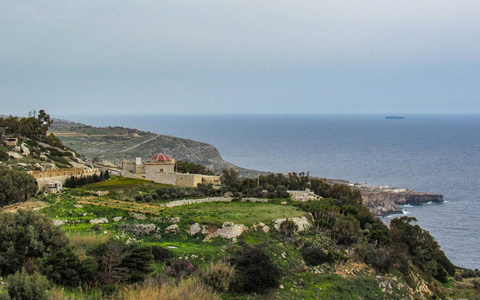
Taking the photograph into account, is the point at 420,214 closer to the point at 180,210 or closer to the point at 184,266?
the point at 180,210

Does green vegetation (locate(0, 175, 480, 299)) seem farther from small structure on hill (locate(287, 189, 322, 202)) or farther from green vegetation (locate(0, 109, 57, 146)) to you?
green vegetation (locate(0, 109, 57, 146))

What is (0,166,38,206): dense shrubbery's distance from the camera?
25.8 metres

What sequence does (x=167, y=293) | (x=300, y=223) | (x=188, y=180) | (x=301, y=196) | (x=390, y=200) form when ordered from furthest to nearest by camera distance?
(x=390, y=200) < (x=188, y=180) < (x=301, y=196) < (x=300, y=223) < (x=167, y=293)

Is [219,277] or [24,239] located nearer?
[24,239]

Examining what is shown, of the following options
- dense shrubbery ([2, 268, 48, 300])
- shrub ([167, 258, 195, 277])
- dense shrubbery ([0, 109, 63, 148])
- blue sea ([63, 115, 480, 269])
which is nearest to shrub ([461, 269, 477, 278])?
blue sea ([63, 115, 480, 269])

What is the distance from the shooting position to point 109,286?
13.9m

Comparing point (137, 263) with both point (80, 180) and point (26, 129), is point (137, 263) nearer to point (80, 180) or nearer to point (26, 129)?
point (80, 180)

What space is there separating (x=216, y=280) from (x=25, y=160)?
32846mm

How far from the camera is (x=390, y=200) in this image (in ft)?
213

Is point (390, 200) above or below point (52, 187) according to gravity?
below

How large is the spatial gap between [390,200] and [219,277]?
5378 centimetres

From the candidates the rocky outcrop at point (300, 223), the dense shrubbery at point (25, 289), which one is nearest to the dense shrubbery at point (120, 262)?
the dense shrubbery at point (25, 289)

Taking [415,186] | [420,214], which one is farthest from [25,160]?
[415,186]

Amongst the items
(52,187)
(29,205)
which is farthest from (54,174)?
(29,205)
